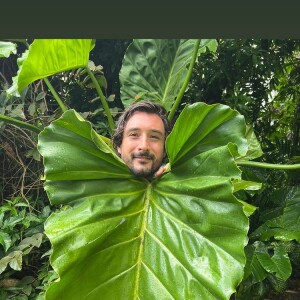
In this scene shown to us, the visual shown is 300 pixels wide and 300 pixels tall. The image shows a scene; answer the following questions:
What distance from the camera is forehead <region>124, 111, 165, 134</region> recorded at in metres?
1.20

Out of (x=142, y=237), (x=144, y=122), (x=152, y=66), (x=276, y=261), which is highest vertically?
(x=152, y=66)

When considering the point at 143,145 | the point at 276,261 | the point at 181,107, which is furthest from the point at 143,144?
the point at 181,107

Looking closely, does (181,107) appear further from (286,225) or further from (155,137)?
(155,137)

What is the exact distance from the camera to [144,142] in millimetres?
1179

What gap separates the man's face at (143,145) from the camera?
118 cm

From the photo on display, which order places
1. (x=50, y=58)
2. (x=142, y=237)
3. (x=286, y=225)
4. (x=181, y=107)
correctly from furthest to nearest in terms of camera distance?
(x=181, y=107) → (x=286, y=225) → (x=50, y=58) → (x=142, y=237)

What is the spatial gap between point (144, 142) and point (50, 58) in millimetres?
432

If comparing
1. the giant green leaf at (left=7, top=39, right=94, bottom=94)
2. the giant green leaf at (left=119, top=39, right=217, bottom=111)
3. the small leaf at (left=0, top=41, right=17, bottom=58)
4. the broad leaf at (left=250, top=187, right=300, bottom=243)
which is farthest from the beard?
the giant green leaf at (left=119, top=39, right=217, bottom=111)

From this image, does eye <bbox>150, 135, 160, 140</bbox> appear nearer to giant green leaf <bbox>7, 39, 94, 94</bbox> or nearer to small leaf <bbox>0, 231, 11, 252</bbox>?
giant green leaf <bbox>7, 39, 94, 94</bbox>

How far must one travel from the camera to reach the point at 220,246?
3.26 feet

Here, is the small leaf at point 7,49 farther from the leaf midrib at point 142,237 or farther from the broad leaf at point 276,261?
the broad leaf at point 276,261

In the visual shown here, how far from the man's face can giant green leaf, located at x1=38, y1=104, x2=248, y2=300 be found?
→ 35 mm

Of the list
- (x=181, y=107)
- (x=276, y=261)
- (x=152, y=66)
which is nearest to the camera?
(x=276, y=261)

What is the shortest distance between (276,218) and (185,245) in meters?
0.95
